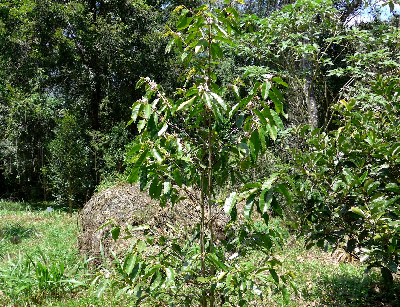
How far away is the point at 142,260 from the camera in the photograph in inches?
64.9

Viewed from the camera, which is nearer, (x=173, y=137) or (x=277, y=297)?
(x=173, y=137)

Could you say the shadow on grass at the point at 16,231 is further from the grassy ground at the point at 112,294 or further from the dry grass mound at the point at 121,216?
the dry grass mound at the point at 121,216

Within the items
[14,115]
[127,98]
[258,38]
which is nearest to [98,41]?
[127,98]

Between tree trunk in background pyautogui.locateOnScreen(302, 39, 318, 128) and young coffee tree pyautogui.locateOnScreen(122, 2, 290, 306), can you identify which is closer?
young coffee tree pyautogui.locateOnScreen(122, 2, 290, 306)

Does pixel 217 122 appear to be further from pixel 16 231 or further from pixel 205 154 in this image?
pixel 16 231

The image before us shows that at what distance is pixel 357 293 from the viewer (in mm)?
3291

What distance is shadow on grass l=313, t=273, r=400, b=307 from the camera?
123 inches

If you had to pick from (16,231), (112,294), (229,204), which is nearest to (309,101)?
(112,294)

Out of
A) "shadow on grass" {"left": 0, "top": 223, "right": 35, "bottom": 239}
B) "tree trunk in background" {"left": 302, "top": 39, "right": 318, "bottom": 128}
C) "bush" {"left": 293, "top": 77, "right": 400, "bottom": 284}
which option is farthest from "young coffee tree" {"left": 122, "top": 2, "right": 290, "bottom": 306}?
"shadow on grass" {"left": 0, "top": 223, "right": 35, "bottom": 239}

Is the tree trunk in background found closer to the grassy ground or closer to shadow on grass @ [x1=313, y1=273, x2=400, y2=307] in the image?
the grassy ground

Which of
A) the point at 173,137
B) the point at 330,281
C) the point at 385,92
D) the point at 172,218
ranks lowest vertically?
the point at 330,281

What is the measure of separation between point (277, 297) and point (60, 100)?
32.1 ft

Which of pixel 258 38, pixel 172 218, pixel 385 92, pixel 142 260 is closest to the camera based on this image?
pixel 142 260

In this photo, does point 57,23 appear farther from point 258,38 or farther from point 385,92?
point 385,92
